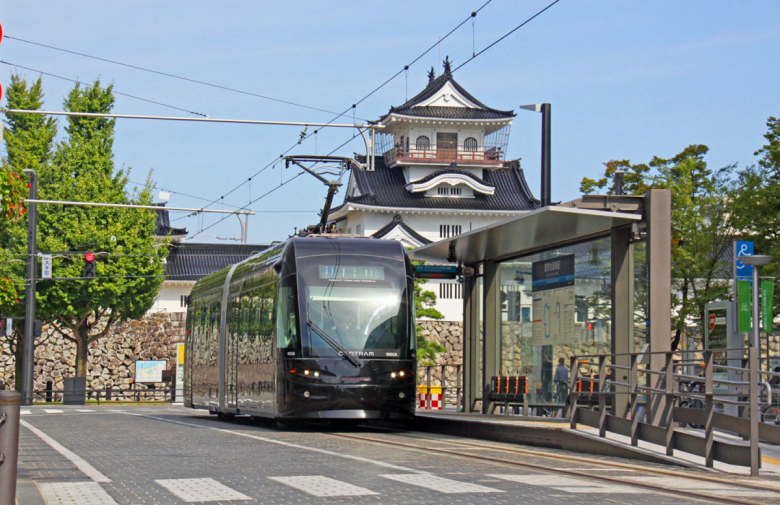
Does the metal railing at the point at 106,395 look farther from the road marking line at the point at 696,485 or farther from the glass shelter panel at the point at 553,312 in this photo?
the road marking line at the point at 696,485

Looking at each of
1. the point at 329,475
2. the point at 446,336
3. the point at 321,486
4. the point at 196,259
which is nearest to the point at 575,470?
the point at 329,475

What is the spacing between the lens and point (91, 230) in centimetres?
4884

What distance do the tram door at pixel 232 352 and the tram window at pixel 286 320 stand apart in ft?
11.3

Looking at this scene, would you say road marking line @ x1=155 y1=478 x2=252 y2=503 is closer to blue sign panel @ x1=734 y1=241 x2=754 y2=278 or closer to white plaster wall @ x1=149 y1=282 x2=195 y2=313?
blue sign panel @ x1=734 y1=241 x2=754 y2=278

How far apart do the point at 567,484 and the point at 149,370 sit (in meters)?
46.6

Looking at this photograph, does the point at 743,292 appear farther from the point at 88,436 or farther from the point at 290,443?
the point at 88,436

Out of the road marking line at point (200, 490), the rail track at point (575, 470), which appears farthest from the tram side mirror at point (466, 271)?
the road marking line at point (200, 490)

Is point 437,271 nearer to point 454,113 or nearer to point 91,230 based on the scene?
Answer: point 91,230

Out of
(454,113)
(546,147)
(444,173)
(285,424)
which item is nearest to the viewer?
(285,424)

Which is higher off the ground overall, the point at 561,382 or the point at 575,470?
the point at 561,382

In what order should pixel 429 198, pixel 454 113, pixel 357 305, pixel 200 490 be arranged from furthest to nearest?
pixel 454 113 < pixel 429 198 < pixel 357 305 < pixel 200 490

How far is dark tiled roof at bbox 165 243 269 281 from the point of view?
70.4 metres

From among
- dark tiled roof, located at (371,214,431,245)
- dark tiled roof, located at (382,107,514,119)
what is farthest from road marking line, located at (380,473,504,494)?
dark tiled roof, located at (382,107,514,119)

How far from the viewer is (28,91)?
51375mm
